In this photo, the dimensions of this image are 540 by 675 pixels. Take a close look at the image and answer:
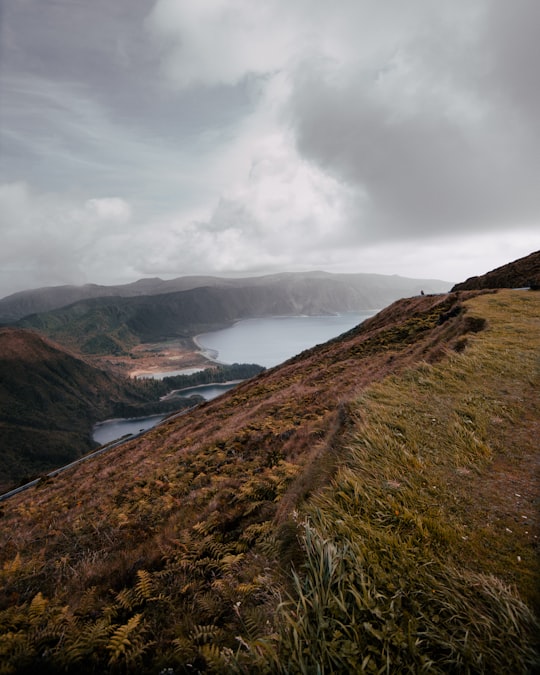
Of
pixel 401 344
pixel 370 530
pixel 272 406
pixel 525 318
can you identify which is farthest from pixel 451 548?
pixel 401 344

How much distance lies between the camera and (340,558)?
335 cm

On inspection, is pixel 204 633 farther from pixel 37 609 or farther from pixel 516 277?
pixel 516 277

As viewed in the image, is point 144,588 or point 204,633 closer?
point 204,633

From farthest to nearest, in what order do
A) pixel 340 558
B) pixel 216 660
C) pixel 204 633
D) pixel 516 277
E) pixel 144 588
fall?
1. pixel 516 277
2. pixel 144 588
3. pixel 204 633
4. pixel 340 558
5. pixel 216 660

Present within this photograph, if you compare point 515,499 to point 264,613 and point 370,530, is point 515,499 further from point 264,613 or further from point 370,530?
point 264,613

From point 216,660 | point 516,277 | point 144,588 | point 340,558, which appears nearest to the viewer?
point 216,660

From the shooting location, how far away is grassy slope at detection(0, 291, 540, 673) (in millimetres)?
2742

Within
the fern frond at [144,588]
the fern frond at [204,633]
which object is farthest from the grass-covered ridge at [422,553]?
the fern frond at [144,588]

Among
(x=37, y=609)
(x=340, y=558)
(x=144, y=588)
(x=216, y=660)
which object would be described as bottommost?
(x=37, y=609)

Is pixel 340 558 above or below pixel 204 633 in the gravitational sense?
above

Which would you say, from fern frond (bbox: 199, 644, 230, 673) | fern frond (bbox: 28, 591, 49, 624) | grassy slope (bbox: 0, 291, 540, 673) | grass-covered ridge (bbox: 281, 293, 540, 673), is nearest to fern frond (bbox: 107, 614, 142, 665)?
grassy slope (bbox: 0, 291, 540, 673)

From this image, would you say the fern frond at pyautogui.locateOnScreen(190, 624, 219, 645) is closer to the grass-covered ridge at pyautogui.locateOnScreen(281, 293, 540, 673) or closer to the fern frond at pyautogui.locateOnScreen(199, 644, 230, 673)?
the fern frond at pyautogui.locateOnScreen(199, 644, 230, 673)

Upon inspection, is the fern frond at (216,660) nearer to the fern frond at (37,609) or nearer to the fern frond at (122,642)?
the fern frond at (122,642)

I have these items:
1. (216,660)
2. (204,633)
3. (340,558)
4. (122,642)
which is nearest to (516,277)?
(340,558)
